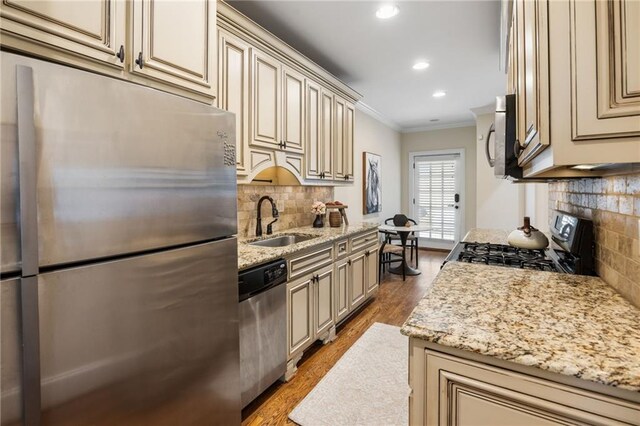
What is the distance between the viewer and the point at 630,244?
1.03 metres

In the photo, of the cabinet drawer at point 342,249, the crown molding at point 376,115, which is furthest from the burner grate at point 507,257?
the crown molding at point 376,115

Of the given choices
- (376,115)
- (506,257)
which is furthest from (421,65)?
(506,257)

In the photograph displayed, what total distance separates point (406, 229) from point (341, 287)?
2015mm

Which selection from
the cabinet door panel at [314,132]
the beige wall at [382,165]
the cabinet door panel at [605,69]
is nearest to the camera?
the cabinet door panel at [605,69]

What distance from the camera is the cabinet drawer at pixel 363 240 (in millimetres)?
3088

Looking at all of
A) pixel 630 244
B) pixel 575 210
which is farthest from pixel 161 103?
pixel 575 210

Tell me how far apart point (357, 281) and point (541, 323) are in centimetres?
233

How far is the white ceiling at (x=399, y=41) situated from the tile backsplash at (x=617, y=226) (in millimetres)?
1661

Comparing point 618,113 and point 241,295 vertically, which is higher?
point 618,113

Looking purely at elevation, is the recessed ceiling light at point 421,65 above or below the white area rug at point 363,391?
above

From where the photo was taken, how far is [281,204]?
3.06 meters

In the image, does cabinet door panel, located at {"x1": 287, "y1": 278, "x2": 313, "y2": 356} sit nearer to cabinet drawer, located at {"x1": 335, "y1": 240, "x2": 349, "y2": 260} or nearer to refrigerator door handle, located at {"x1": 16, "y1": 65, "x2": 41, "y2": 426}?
cabinet drawer, located at {"x1": 335, "y1": 240, "x2": 349, "y2": 260}

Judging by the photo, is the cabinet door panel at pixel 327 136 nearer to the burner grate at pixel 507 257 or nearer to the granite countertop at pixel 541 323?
the burner grate at pixel 507 257

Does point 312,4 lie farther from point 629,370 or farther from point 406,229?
point 406,229
